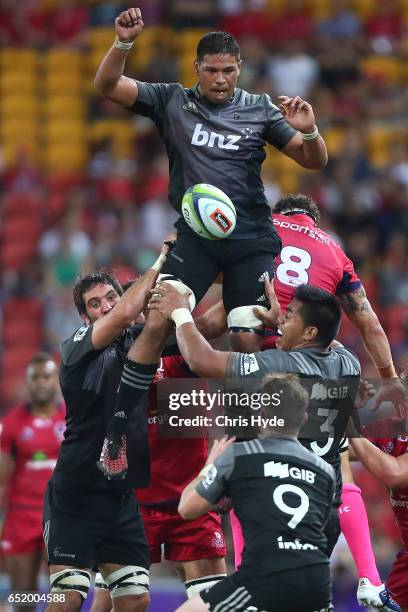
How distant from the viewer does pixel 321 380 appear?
727 centimetres

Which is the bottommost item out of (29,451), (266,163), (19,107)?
(29,451)

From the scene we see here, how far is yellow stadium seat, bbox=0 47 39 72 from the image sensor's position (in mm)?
18594

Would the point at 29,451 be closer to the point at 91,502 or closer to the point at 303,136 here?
the point at 91,502

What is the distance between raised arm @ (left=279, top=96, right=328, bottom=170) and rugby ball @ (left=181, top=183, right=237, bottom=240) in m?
0.62

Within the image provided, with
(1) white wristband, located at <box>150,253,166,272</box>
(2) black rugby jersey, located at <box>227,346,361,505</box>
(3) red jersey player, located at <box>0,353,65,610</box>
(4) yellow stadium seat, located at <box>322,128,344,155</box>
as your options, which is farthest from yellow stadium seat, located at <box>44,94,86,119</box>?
(2) black rugby jersey, located at <box>227,346,361,505</box>

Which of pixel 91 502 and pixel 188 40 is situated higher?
pixel 188 40

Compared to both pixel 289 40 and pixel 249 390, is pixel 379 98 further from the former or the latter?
pixel 249 390

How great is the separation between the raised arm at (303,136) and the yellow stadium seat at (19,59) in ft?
37.8

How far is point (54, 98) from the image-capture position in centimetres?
1823

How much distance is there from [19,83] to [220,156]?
11.5 metres

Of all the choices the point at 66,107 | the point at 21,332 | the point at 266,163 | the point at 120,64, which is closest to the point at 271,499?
the point at 120,64

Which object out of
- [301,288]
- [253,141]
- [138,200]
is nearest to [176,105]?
[253,141]

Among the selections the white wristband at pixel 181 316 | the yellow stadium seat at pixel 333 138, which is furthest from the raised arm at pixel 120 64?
the yellow stadium seat at pixel 333 138

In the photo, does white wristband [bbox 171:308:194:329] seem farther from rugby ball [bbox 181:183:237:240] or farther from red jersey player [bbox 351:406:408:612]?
red jersey player [bbox 351:406:408:612]
